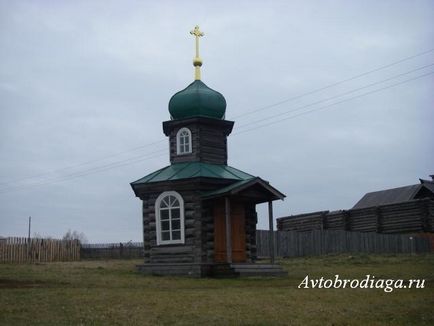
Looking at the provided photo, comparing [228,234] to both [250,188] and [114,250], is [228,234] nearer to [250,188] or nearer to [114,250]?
[250,188]

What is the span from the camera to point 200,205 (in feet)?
73.3

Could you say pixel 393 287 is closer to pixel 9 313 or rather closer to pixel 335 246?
pixel 9 313

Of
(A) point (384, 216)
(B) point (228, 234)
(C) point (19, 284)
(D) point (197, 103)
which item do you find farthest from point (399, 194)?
(C) point (19, 284)

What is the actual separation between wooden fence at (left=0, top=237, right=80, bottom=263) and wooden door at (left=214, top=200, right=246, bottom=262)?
14.9m

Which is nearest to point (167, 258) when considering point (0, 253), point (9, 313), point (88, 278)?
point (88, 278)

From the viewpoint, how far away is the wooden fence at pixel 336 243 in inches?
1412

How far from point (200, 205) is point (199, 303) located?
9.80m

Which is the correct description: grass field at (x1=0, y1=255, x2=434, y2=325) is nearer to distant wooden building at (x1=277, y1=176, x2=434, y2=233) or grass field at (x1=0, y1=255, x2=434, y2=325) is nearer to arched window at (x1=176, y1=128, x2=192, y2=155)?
arched window at (x1=176, y1=128, x2=192, y2=155)

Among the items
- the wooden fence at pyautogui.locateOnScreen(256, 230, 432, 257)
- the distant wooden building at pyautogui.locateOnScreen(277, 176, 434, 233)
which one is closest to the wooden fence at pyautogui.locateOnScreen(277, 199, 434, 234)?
the distant wooden building at pyautogui.locateOnScreen(277, 176, 434, 233)

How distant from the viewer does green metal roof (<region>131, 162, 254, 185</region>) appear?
22675 millimetres

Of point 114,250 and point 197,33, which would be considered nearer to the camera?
point 197,33

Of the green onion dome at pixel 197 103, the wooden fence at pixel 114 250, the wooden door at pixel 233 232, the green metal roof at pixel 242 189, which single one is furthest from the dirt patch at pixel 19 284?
the wooden fence at pixel 114 250

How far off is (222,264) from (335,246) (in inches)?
665

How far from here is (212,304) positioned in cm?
1248
